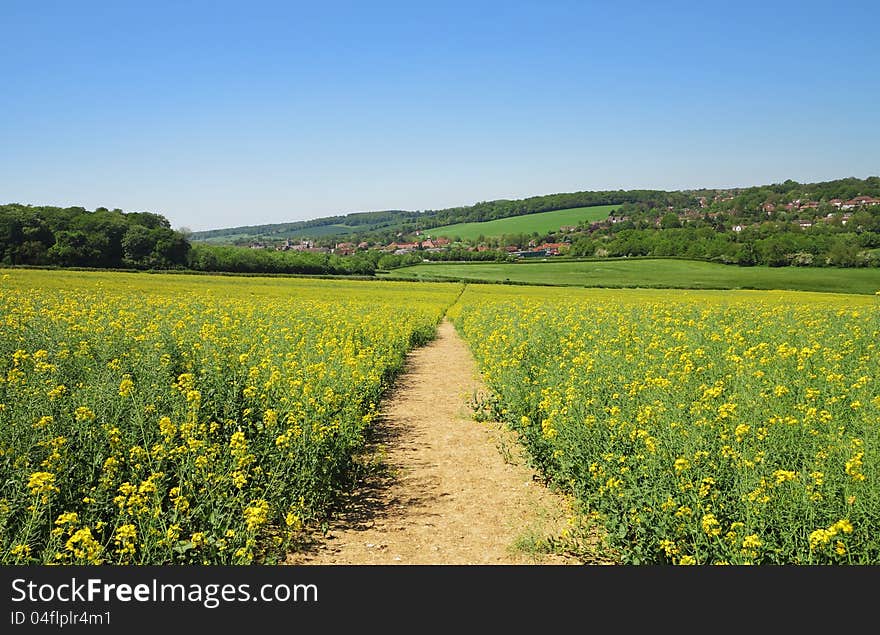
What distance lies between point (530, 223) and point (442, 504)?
6977 inches

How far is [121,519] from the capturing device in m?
5.58

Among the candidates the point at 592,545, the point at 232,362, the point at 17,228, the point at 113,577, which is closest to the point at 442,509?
the point at 592,545

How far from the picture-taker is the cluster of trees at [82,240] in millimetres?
70562

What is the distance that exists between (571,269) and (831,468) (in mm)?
87716

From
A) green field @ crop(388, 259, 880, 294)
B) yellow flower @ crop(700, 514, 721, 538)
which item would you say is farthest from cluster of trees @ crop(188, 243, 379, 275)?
yellow flower @ crop(700, 514, 721, 538)

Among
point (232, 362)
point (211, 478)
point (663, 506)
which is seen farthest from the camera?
point (232, 362)

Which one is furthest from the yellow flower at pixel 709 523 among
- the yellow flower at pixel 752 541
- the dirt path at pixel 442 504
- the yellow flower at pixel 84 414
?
the yellow flower at pixel 84 414

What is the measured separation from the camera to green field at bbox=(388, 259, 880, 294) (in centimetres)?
6912

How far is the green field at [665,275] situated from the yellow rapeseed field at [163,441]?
6463 centimetres

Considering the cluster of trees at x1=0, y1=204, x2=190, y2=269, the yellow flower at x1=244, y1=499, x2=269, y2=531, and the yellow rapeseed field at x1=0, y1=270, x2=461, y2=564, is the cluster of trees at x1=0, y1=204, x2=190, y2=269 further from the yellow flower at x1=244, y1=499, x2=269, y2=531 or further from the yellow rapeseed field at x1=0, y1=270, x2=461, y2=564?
the yellow flower at x1=244, y1=499, x2=269, y2=531

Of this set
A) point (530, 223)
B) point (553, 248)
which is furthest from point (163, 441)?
point (530, 223)

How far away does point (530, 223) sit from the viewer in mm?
180625

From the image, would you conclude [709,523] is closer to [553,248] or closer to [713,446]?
[713,446]

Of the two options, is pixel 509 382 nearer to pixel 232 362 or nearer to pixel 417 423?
pixel 417 423
